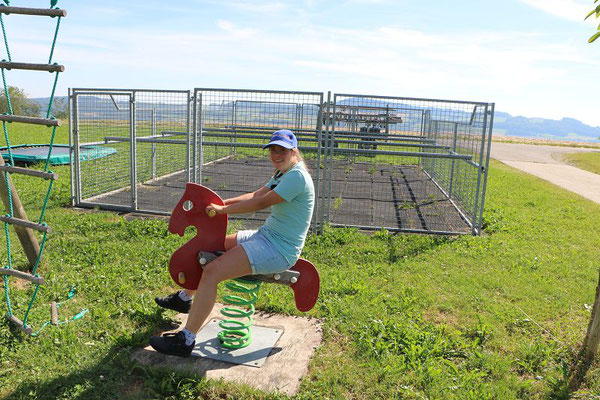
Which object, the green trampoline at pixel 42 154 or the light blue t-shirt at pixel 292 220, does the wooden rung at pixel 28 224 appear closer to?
the light blue t-shirt at pixel 292 220

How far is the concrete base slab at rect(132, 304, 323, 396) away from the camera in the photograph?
3328 mm

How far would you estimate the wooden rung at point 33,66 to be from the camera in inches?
130

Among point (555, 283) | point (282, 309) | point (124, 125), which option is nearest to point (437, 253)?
point (555, 283)

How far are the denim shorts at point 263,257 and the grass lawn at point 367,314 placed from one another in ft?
2.51

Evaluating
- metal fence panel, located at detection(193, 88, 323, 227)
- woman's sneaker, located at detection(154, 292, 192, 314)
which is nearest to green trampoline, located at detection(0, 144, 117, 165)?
metal fence panel, located at detection(193, 88, 323, 227)

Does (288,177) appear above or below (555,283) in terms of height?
above

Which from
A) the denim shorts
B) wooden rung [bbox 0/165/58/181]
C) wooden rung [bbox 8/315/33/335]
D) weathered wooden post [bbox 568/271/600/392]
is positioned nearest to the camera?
wooden rung [bbox 0/165/58/181]

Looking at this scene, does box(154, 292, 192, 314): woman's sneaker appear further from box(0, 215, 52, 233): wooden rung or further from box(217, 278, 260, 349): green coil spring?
box(0, 215, 52, 233): wooden rung

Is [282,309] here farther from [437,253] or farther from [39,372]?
[437,253]

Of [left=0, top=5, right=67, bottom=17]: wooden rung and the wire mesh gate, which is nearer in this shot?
[left=0, top=5, right=67, bottom=17]: wooden rung

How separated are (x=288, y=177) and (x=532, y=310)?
2.97m

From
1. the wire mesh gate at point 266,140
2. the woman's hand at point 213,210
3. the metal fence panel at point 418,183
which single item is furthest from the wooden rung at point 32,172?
the metal fence panel at point 418,183

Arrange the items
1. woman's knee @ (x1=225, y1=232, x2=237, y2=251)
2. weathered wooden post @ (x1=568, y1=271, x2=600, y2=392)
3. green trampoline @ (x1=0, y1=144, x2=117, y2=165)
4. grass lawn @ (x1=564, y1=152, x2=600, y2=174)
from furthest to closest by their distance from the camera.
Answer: grass lawn @ (x1=564, y1=152, x2=600, y2=174) → green trampoline @ (x1=0, y1=144, x2=117, y2=165) → woman's knee @ (x1=225, y1=232, x2=237, y2=251) → weathered wooden post @ (x1=568, y1=271, x2=600, y2=392)

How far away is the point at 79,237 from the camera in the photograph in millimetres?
6395
